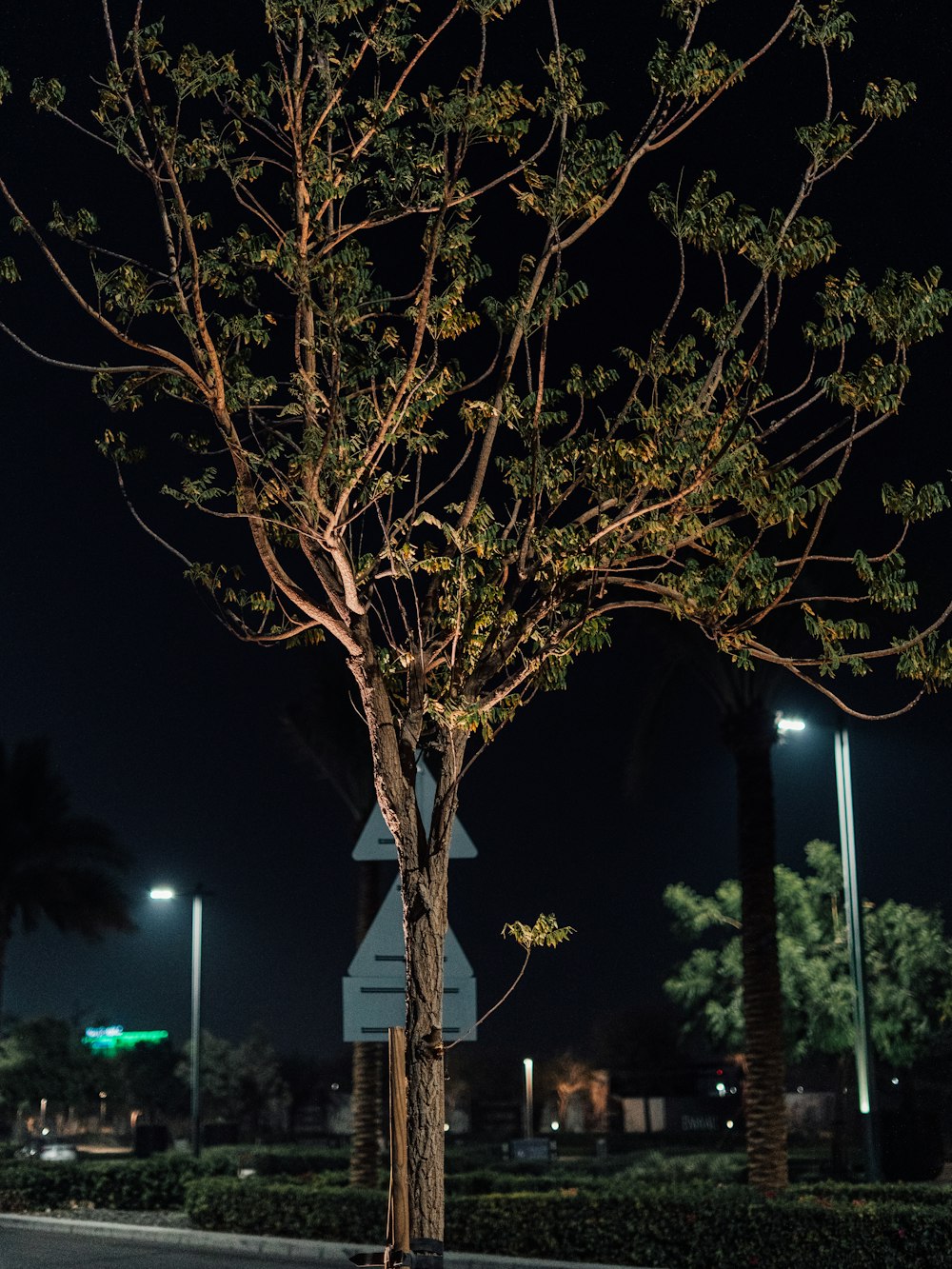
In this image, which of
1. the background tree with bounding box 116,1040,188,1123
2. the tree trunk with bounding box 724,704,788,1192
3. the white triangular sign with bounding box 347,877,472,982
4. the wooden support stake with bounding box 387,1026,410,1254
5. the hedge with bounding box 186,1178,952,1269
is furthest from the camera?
the background tree with bounding box 116,1040,188,1123

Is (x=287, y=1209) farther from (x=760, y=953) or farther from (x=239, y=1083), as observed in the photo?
(x=239, y=1083)

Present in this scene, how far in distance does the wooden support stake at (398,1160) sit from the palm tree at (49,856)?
27787 millimetres

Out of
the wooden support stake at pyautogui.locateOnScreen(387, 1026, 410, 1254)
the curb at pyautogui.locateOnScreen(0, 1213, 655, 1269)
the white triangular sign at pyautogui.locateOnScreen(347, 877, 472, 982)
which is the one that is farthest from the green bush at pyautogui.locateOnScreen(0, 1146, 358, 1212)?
the wooden support stake at pyautogui.locateOnScreen(387, 1026, 410, 1254)

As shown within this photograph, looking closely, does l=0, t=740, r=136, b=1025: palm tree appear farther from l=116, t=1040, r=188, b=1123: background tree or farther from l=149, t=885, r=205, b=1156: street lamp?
l=116, t=1040, r=188, b=1123: background tree

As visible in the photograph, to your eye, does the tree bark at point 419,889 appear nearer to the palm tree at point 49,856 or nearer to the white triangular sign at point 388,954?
the white triangular sign at point 388,954

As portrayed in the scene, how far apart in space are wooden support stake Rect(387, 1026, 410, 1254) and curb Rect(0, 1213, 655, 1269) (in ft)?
32.6

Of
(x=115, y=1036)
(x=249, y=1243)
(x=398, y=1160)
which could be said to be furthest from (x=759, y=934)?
(x=115, y=1036)

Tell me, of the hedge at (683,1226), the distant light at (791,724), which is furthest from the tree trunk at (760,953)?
the hedge at (683,1226)

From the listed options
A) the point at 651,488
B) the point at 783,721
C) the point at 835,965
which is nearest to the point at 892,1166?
the point at 835,965

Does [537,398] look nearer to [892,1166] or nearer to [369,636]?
[369,636]

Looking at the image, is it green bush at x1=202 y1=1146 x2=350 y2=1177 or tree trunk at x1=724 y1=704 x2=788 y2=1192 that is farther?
green bush at x1=202 y1=1146 x2=350 y2=1177

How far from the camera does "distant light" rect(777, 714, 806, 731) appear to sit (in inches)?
858

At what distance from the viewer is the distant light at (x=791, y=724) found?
21797 millimetres

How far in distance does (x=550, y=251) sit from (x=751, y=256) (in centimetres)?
107
